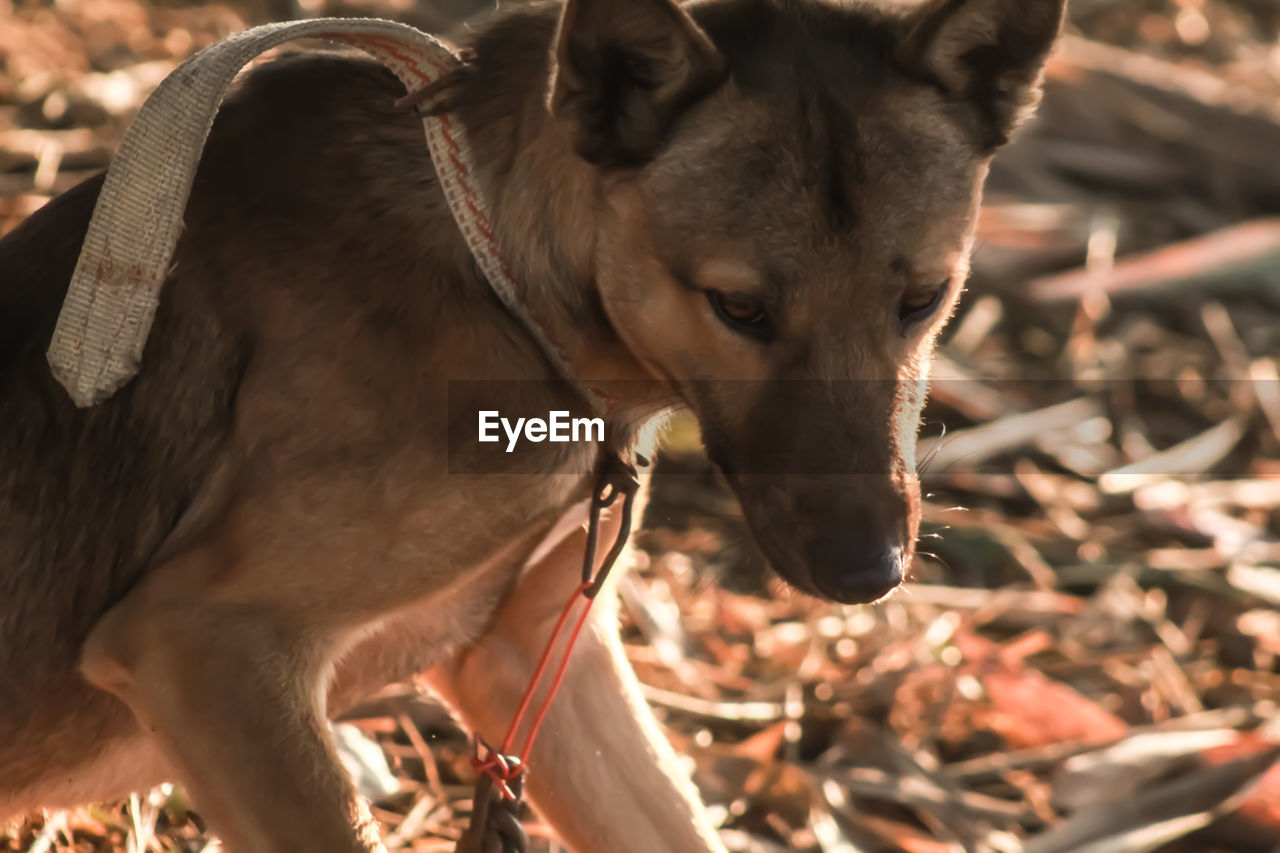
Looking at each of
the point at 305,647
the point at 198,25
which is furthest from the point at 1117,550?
the point at 198,25

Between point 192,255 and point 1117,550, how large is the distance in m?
3.34

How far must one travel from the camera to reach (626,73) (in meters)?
2.88

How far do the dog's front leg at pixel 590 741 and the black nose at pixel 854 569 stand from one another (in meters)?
0.77

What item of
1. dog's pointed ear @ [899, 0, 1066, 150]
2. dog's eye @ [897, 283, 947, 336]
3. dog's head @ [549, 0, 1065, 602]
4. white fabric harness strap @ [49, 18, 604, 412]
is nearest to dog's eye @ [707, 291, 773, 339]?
dog's head @ [549, 0, 1065, 602]

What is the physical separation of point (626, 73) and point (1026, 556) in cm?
285

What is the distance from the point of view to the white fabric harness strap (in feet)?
9.37

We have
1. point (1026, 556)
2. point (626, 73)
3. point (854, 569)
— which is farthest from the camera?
point (1026, 556)

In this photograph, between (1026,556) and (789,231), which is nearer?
(789,231)

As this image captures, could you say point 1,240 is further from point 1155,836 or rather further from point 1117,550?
point 1117,550

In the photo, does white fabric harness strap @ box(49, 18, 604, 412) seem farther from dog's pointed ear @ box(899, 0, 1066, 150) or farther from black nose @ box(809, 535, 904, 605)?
dog's pointed ear @ box(899, 0, 1066, 150)

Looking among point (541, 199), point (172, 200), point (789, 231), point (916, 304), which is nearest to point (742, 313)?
point (789, 231)

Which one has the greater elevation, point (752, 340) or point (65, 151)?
point (752, 340)

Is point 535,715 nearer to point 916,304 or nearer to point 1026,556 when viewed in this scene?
point 916,304

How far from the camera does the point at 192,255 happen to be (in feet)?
9.89
